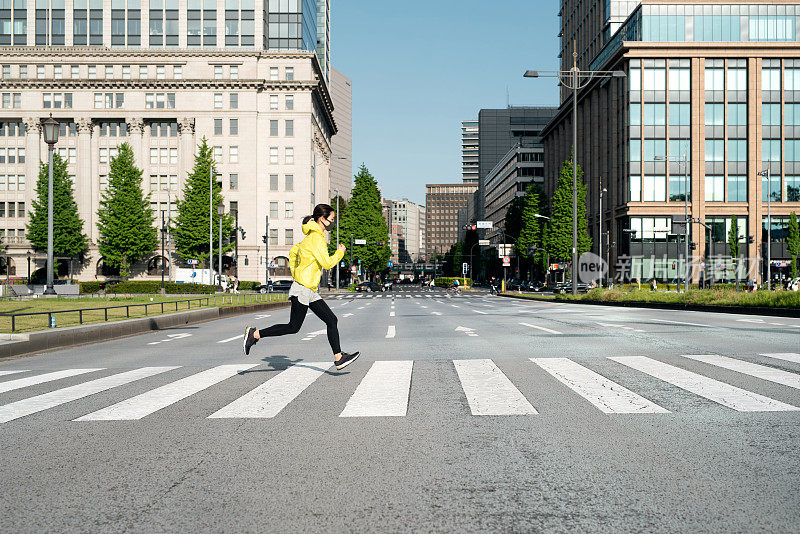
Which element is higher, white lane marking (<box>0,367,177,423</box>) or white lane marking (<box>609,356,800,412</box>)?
white lane marking (<box>609,356,800,412</box>)

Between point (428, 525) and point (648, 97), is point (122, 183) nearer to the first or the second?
point (648, 97)

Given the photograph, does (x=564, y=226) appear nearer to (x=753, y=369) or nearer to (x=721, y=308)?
(x=721, y=308)

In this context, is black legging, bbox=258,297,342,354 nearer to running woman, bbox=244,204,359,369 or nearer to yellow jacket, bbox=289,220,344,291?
running woman, bbox=244,204,359,369

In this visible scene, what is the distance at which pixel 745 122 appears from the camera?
65125mm

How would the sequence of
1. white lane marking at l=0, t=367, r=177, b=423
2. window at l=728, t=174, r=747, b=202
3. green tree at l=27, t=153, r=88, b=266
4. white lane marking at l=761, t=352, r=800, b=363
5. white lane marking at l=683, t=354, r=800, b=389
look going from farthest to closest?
green tree at l=27, t=153, r=88, b=266 → window at l=728, t=174, r=747, b=202 → white lane marking at l=761, t=352, r=800, b=363 → white lane marking at l=683, t=354, r=800, b=389 → white lane marking at l=0, t=367, r=177, b=423

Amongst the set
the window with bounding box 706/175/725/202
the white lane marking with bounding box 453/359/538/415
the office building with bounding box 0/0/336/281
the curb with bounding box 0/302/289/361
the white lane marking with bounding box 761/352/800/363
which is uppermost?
the office building with bounding box 0/0/336/281

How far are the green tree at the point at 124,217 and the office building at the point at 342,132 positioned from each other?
9299 centimetres

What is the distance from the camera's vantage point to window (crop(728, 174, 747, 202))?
64.9 meters

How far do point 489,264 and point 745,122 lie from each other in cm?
7990

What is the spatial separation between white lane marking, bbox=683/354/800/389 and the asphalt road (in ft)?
0.25

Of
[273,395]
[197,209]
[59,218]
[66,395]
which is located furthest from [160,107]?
[273,395]

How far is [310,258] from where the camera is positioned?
313 inches

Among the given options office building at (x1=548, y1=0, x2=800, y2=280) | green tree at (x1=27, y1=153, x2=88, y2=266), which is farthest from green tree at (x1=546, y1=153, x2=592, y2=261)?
green tree at (x1=27, y1=153, x2=88, y2=266)

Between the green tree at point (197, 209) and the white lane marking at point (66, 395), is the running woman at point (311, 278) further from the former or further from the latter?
the green tree at point (197, 209)
